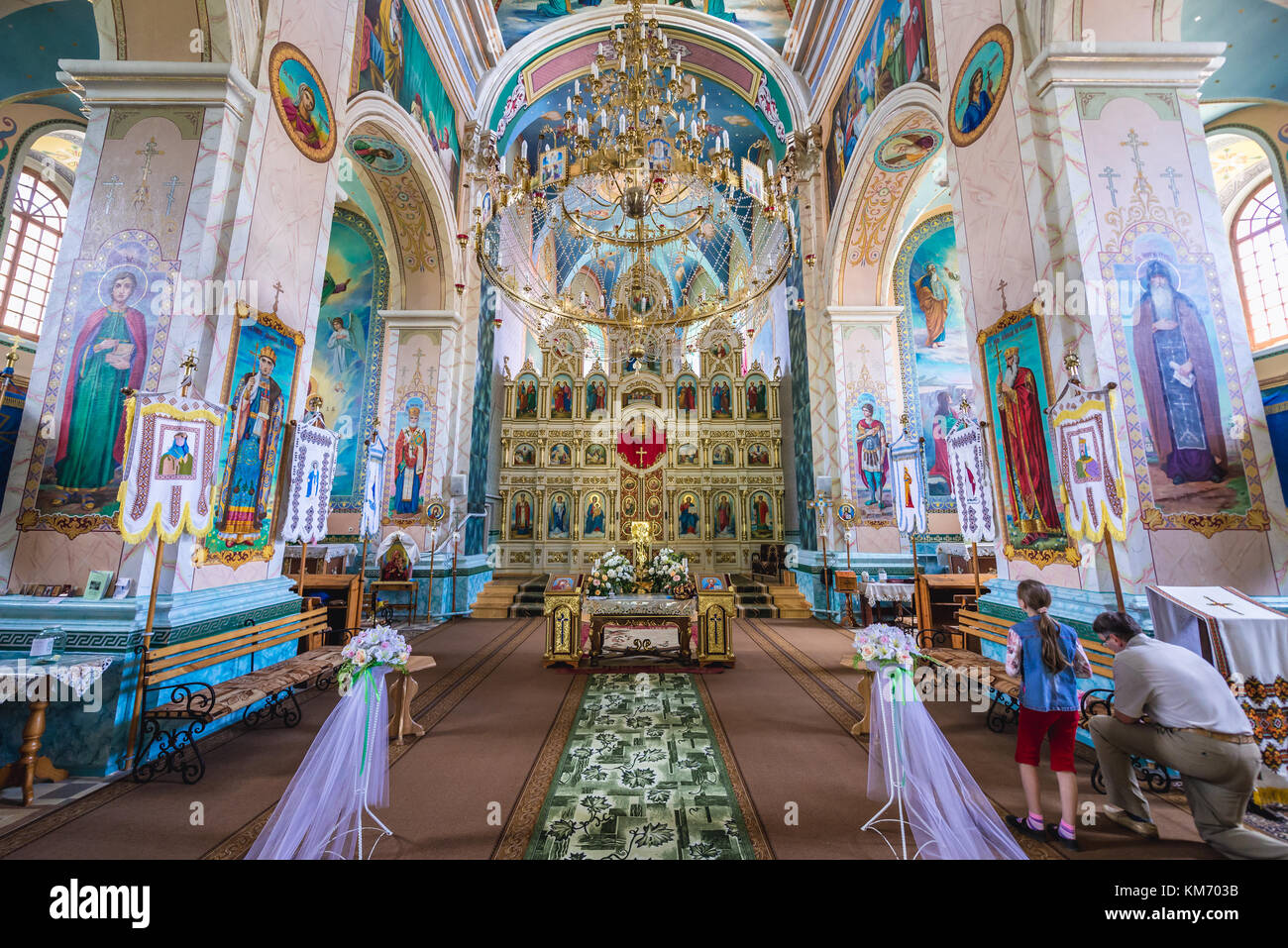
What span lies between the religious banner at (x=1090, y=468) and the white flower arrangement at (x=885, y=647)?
1.64 meters

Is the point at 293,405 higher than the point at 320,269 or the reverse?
the reverse

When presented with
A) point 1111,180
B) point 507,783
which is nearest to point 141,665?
point 507,783

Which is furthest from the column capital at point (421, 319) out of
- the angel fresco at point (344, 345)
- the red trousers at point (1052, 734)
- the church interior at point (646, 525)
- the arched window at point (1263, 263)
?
the arched window at point (1263, 263)

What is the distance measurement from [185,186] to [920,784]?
6.55 metres

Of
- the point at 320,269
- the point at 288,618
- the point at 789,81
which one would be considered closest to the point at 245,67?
the point at 320,269

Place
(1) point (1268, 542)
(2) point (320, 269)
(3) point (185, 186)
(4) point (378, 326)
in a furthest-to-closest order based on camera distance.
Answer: (4) point (378, 326), (2) point (320, 269), (3) point (185, 186), (1) point (1268, 542)

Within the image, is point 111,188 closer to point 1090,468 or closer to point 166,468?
point 166,468

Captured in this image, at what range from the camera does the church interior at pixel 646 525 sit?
97.1 inches

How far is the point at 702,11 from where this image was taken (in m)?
10.6

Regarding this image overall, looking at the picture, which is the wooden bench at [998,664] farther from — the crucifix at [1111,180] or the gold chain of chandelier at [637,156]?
the gold chain of chandelier at [637,156]

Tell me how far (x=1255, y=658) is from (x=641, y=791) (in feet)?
11.5

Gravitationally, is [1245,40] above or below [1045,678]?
above
